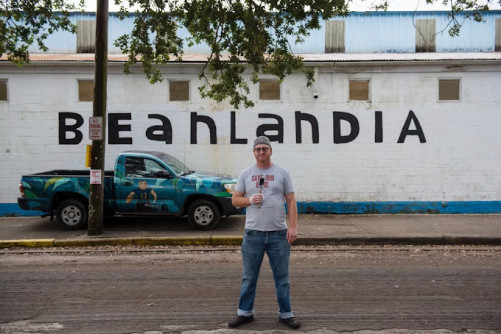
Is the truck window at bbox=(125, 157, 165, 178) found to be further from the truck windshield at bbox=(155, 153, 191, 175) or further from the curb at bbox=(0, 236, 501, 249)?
the curb at bbox=(0, 236, 501, 249)

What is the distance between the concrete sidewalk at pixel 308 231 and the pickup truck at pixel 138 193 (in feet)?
1.39

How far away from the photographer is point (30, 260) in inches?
305

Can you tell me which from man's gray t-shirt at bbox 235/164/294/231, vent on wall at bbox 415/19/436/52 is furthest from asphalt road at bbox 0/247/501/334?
vent on wall at bbox 415/19/436/52

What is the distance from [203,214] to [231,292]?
4.44 m

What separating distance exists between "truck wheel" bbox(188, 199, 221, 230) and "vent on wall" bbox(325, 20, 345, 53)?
922cm

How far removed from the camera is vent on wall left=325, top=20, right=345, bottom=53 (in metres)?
16.5

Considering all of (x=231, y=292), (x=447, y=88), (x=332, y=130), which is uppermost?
(x=447, y=88)

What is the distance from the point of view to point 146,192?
988cm

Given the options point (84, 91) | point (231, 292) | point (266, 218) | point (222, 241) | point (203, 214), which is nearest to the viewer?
point (266, 218)

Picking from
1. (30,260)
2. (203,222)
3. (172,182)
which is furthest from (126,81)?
(30,260)

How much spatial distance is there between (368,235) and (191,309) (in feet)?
17.2

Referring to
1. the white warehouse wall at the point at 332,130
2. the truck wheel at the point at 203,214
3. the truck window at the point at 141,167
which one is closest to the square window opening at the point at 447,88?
the white warehouse wall at the point at 332,130

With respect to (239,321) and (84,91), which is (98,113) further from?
(239,321)

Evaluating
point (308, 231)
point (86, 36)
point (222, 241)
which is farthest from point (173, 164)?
point (86, 36)
